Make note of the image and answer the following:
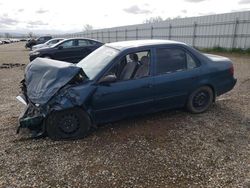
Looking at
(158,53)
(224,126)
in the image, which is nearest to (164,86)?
(158,53)

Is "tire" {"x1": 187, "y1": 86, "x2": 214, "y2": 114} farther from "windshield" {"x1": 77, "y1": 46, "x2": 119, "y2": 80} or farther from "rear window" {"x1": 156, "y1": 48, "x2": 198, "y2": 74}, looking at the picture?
"windshield" {"x1": 77, "y1": 46, "x2": 119, "y2": 80}

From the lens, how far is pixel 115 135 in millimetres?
4410

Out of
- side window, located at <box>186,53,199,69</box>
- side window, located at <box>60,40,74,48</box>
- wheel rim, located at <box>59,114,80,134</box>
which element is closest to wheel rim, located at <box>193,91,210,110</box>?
side window, located at <box>186,53,199,69</box>

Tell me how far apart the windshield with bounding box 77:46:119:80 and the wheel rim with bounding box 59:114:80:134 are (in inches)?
28.8

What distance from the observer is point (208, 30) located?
1952cm

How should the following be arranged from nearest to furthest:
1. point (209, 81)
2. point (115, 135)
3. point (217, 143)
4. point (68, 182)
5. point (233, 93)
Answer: point (68, 182) < point (217, 143) < point (115, 135) < point (209, 81) < point (233, 93)

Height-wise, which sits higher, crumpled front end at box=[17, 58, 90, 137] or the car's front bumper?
crumpled front end at box=[17, 58, 90, 137]

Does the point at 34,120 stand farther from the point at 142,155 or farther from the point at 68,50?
the point at 68,50

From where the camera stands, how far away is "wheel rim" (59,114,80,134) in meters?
4.21

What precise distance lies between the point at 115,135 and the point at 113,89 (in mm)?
784

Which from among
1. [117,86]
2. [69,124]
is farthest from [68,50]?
[69,124]

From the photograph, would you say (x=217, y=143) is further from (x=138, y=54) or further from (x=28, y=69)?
(x=28, y=69)

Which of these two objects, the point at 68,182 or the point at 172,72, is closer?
the point at 68,182

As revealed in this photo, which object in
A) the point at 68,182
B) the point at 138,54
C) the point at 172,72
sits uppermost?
the point at 138,54
